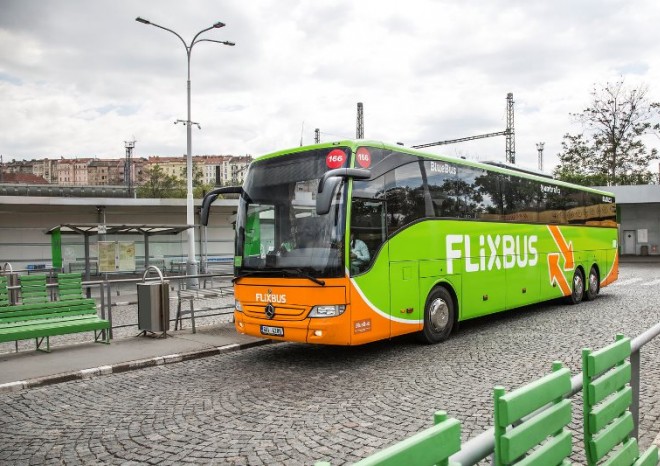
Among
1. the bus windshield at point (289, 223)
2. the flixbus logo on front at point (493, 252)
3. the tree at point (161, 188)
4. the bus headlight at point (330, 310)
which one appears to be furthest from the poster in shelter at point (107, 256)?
the tree at point (161, 188)

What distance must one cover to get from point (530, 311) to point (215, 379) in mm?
9275

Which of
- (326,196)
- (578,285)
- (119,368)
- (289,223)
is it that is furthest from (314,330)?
(578,285)

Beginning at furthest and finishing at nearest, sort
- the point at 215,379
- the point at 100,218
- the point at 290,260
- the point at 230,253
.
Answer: the point at 230,253 → the point at 100,218 → the point at 290,260 → the point at 215,379

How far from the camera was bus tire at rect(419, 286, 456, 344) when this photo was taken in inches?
384

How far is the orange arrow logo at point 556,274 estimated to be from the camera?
14.1m

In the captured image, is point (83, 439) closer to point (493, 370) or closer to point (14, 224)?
point (493, 370)

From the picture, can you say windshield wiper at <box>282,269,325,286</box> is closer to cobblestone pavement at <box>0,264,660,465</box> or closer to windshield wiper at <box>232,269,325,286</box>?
windshield wiper at <box>232,269,325,286</box>

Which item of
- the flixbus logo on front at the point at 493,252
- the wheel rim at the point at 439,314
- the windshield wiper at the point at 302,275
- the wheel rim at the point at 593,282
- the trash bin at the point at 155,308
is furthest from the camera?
the wheel rim at the point at 593,282

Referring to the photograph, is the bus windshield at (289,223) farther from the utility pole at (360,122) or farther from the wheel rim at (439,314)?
the utility pole at (360,122)

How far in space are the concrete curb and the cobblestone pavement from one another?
0.47 feet

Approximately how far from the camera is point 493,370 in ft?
25.8

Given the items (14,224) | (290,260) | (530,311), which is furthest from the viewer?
(14,224)

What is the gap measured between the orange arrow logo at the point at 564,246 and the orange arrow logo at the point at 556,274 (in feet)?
1.23

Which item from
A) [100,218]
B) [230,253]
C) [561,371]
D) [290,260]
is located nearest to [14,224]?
[100,218]
